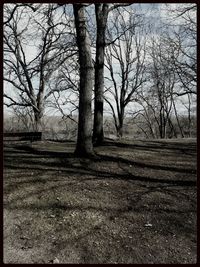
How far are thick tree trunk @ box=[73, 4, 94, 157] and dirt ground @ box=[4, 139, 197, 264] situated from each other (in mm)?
534

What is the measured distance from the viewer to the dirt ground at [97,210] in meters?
5.65

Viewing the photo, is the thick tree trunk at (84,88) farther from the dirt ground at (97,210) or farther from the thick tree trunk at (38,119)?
the thick tree trunk at (38,119)

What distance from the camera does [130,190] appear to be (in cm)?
806

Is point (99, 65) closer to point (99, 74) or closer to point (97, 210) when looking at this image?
point (99, 74)

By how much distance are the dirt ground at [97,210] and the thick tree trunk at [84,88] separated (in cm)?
53

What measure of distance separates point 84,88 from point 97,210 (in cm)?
467

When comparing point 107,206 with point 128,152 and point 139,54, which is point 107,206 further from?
point 139,54

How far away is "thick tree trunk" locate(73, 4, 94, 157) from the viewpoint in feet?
34.6

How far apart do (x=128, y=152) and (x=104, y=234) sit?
6.32m

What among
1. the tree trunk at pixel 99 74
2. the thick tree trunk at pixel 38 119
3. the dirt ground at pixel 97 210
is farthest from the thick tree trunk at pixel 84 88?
the thick tree trunk at pixel 38 119

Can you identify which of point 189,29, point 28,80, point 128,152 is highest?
point 189,29

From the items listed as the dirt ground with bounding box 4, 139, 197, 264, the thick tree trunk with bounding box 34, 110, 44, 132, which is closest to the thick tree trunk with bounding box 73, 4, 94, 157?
the dirt ground with bounding box 4, 139, 197, 264

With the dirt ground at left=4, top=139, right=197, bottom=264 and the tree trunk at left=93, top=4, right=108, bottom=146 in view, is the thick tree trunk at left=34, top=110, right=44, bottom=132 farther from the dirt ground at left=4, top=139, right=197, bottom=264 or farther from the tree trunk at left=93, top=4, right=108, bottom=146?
the dirt ground at left=4, top=139, right=197, bottom=264

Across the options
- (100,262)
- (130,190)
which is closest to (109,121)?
(130,190)
